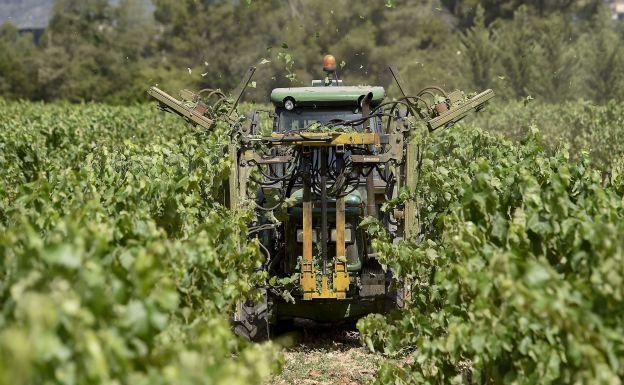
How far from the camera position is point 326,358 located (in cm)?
1031

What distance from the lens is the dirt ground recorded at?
9.59 meters

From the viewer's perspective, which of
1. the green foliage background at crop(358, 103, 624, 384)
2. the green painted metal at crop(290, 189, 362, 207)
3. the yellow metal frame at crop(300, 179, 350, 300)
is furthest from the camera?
the green painted metal at crop(290, 189, 362, 207)

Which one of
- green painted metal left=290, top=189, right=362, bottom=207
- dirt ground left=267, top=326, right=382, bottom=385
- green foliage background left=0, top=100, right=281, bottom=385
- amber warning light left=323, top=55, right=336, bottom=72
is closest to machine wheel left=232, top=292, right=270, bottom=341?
dirt ground left=267, top=326, right=382, bottom=385

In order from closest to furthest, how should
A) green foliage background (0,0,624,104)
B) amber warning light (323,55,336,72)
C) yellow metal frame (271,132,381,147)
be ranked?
yellow metal frame (271,132,381,147)
amber warning light (323,55,336,72)
green foliage background (0,0,624,104)

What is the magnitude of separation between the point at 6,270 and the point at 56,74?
56.5 metres

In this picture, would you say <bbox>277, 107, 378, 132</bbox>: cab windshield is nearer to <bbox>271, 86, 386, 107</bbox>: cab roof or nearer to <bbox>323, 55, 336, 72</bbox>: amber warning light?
<bbox>271, 86, 386, 107</bbox>: cab roof

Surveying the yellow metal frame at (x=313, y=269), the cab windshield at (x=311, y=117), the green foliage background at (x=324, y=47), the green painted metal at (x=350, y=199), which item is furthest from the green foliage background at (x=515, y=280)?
the green foliage background at (x=324, y=47)

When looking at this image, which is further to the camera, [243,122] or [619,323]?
[243,122]

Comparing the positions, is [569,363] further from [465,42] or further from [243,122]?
[465,42]

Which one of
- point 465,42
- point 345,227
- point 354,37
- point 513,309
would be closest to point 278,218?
point 345,227

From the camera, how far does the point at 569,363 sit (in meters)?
5.58

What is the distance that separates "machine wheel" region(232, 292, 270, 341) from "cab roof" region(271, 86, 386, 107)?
2208 mm

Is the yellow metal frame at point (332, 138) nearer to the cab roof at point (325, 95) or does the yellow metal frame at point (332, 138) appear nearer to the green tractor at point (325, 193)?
the green tractor at point (325, 193)

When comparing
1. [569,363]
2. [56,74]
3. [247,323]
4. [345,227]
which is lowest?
[56,74]
